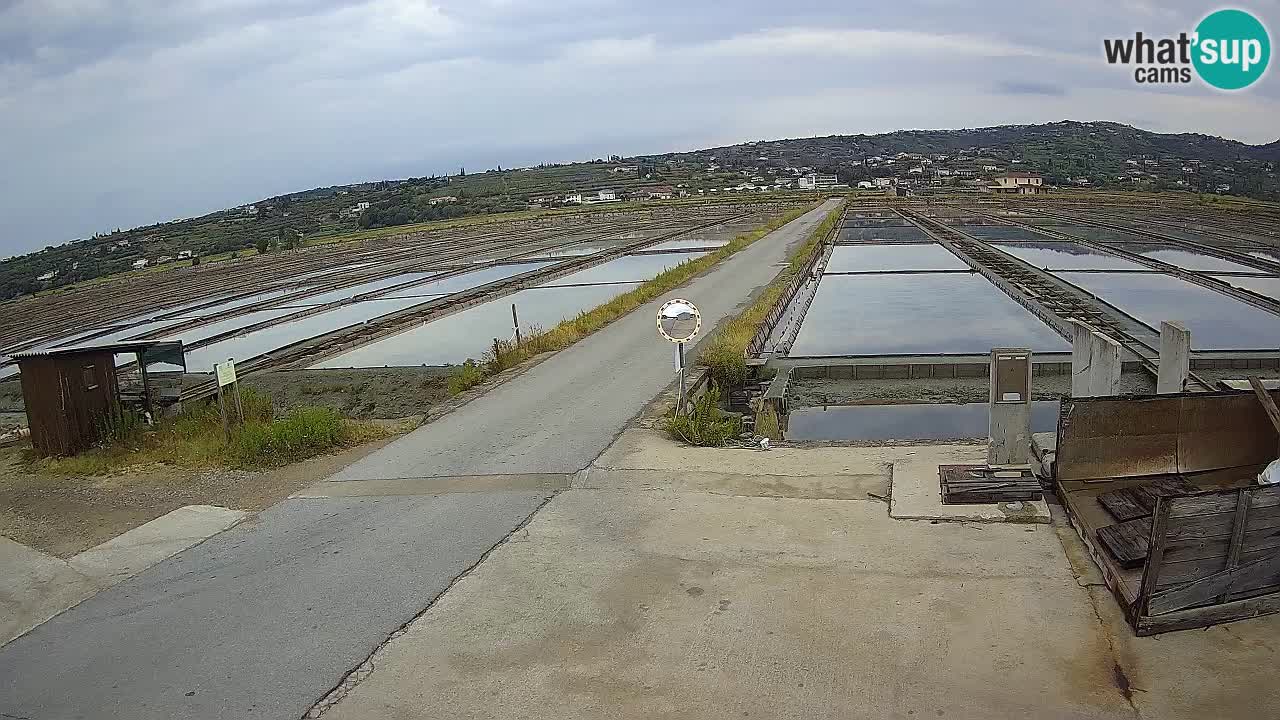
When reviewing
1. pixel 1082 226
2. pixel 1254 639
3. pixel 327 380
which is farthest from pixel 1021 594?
pixel 1082 226

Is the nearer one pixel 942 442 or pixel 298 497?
pixel 298 497

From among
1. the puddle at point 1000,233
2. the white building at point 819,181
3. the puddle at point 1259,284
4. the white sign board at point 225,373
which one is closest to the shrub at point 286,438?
the white sign board at point 225,373

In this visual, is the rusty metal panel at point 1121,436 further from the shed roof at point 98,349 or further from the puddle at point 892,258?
the puddle at point 892,258

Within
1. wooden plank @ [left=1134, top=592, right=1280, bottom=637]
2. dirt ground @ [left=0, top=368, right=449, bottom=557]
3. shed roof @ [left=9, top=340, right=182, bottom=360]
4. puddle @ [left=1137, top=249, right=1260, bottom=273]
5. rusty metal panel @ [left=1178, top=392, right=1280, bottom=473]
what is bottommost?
puddle @ [left=1137, top=249, right=1260, bottom=273]

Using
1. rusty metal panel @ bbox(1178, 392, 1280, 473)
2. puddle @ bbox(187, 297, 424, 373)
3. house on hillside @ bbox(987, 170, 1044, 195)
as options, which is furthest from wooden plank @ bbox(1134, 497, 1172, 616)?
house on hillside @ bbox(987, 170, 1044, 195)

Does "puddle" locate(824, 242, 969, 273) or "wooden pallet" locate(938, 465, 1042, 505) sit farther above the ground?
"wooden pallet" locate(938, 465, 1042, 505)

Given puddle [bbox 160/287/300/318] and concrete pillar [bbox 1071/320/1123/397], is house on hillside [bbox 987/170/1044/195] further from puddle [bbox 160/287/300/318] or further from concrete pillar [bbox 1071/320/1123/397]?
concrete pillar [bbox 1071/320/1123/397]

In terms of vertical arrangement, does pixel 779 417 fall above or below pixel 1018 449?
below

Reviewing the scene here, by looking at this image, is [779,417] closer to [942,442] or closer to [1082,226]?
[942,442]
